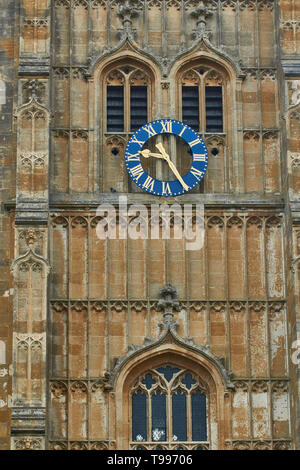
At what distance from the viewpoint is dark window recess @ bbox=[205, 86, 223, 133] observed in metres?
39.7

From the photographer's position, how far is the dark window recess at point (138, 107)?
3959cm

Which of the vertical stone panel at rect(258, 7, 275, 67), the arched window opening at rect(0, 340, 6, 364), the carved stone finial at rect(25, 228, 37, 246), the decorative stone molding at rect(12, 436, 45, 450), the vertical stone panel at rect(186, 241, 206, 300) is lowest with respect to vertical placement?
the decorative stone molding at rect(12, 436, 45, 450)

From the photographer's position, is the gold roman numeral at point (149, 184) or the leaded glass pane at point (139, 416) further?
the gold roman numeral at point (149, 184)

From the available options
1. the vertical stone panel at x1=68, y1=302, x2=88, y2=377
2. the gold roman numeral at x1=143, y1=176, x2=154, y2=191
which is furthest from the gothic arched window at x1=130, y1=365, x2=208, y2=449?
the gold roman numeral at x1=143, y1=176, x2=154, y2=191

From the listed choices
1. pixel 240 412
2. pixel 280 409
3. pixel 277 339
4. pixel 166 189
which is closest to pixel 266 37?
pixel 166 189

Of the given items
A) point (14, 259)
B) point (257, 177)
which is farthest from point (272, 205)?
point (14, 259)

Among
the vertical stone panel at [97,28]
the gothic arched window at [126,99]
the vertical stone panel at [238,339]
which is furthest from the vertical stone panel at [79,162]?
the vertical stone panel at [238,339]

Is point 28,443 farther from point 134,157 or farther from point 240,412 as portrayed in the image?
point 134,157

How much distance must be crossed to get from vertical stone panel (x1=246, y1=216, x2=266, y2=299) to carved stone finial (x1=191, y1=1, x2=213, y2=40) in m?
4.76

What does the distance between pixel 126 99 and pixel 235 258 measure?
4734 millimetres

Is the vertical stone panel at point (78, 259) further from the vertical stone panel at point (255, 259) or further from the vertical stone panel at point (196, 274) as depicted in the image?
the vertical stone panel at point (255, 259)

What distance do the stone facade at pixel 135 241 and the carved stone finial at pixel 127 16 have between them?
0.13 ft

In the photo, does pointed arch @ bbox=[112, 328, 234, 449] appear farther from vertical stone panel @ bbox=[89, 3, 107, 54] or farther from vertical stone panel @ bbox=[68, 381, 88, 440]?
vertical stone panel @ bbox=[89, 3, 107, 54]

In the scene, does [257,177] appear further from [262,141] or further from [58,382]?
[58,382]
